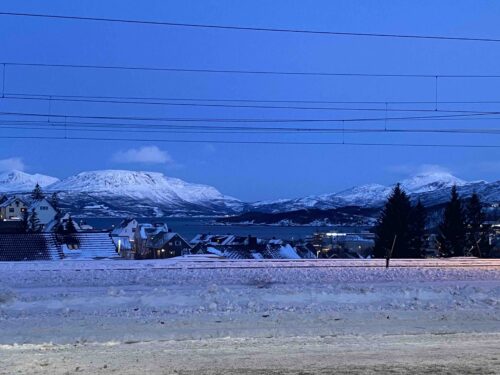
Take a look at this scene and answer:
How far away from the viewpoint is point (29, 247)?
31.6 meters

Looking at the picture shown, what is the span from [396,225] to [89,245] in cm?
2584

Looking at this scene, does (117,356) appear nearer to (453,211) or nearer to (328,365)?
(328,365)

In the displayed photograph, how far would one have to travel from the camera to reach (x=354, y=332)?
431 inches

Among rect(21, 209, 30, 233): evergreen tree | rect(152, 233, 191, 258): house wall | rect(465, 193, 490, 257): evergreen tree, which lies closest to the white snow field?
rect(21, 209, 30, 233): evergreen tree

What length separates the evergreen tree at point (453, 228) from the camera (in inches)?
2172

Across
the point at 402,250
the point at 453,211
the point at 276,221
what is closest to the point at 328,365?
the point at 402,250

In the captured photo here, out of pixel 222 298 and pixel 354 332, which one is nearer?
pixel 354 332

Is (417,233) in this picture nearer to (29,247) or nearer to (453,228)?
(453,228)

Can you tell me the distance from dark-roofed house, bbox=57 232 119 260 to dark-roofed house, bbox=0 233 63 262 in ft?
18.5

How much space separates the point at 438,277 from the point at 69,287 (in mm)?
11351

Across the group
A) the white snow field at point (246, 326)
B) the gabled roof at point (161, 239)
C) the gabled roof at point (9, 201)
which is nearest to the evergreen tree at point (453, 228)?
the white snow field at point (246, 326)

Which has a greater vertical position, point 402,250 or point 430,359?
point 430,359

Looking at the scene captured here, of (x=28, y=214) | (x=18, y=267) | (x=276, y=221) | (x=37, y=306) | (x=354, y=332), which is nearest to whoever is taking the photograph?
(x=354, y=332)

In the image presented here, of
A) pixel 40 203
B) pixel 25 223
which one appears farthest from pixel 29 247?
pixel 40 203
